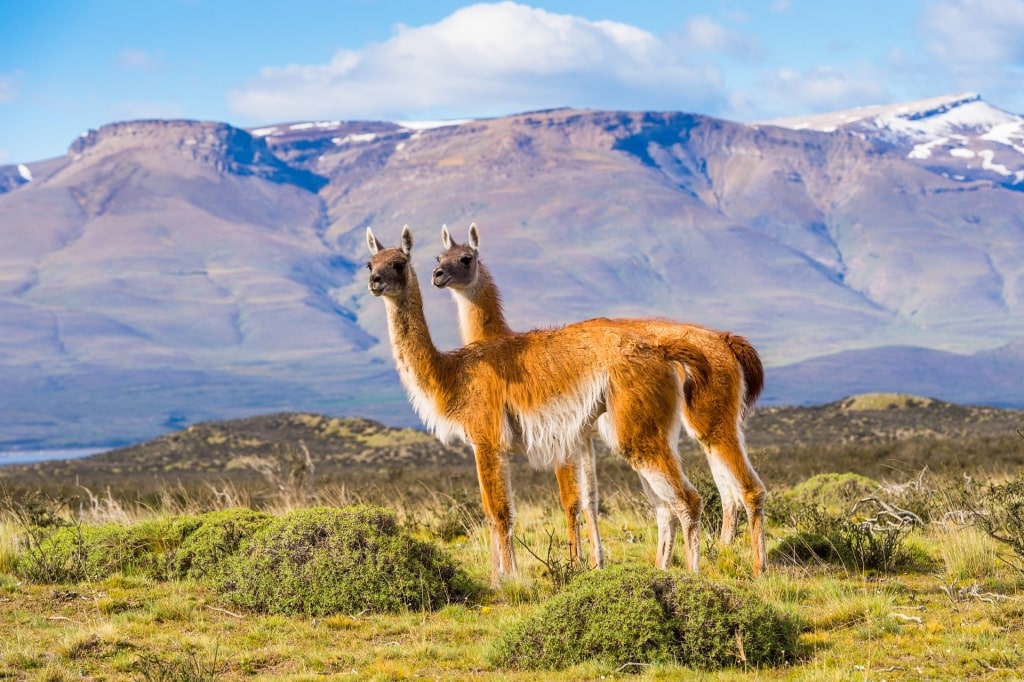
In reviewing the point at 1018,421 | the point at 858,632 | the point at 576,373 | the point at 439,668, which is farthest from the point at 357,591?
the point at 1018,421

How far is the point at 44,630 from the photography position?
8094mm

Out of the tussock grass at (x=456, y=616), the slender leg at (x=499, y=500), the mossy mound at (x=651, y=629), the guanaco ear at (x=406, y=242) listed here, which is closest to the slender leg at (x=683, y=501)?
the tussock grass at (x=456, y=616)

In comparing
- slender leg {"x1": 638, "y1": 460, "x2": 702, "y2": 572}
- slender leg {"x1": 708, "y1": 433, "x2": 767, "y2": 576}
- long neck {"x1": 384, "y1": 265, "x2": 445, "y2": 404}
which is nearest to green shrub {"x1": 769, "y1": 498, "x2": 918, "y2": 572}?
slender leg {"x1": 708, "y1": 433, "x2": 767, "y2": 576}

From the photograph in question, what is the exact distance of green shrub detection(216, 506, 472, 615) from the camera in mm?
8828

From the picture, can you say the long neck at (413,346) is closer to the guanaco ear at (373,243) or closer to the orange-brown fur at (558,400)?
the orange-brown fur at (558,400)

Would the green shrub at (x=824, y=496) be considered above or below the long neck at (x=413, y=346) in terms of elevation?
below

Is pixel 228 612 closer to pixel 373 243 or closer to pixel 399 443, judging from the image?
pixel 373 243

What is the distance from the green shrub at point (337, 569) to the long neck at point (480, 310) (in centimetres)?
336

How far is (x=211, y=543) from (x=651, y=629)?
4.17 metres

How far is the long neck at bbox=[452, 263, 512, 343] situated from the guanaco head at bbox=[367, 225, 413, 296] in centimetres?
205

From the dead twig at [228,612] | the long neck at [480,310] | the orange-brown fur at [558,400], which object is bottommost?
the dead twig at [228,612]

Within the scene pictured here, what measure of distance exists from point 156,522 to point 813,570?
562 cm

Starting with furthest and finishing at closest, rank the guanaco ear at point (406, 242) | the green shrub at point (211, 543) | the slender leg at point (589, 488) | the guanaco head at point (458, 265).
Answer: the guanaco head at point (458, 265)
the guanaco ear at point (406, 242)
the green shrub at point (211, 543)
the slender leg at point (589, 488)

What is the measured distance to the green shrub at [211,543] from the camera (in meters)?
9.68
